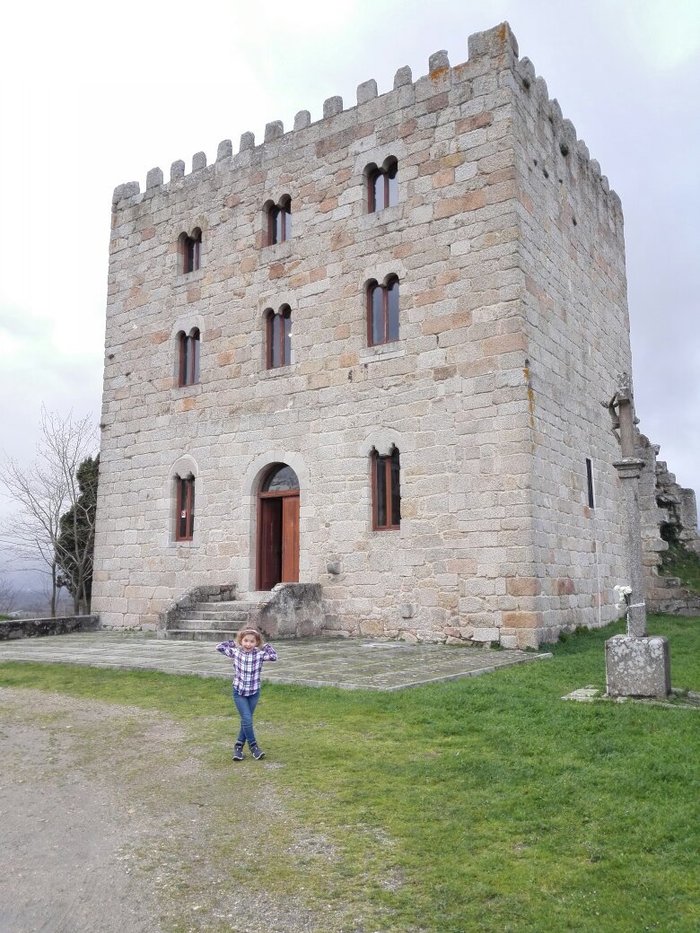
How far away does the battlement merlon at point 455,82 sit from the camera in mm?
13992

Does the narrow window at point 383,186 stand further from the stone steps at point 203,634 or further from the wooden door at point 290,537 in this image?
the stone steps at point 203,634

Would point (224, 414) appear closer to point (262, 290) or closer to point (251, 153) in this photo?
point (262, 290)

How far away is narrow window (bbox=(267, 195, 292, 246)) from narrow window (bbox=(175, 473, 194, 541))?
5.55 meters

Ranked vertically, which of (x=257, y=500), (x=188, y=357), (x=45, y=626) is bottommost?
(x=45, y=626)

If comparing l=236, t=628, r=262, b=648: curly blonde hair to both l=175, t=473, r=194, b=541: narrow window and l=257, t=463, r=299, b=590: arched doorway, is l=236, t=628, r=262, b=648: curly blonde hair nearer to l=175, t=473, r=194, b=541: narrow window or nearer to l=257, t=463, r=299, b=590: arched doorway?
l=257, t=463, r=299, b=590: arched doorway

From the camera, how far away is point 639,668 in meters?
7.63

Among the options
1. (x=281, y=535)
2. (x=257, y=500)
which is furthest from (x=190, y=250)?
(x=281, y=535)

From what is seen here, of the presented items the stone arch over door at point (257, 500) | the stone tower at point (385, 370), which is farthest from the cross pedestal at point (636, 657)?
the stone arch over door at point (257, 500)

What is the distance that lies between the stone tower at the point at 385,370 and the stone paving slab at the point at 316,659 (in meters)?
1.32

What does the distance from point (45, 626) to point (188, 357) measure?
22.0 ft

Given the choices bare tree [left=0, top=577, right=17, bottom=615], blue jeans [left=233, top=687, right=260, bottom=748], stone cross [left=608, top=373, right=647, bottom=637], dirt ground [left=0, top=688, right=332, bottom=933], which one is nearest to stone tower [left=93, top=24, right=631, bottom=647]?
stone cross [left=608, top=373, right=647, bottom=637]

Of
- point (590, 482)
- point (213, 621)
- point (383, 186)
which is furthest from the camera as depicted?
point (590, 482)

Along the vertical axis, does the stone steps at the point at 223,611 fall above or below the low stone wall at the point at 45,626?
above

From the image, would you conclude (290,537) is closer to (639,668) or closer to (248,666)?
(639,668)
